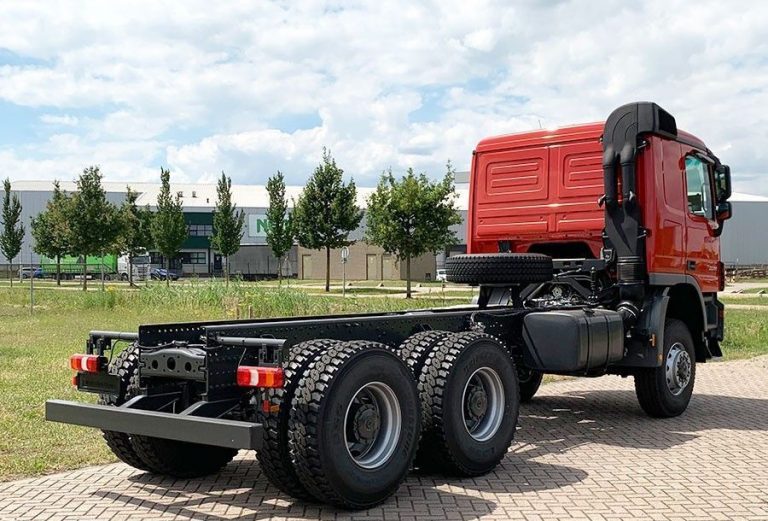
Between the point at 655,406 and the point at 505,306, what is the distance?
1815 millimetres

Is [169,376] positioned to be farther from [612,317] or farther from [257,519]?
[612,317]

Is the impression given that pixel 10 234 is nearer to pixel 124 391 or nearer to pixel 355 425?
pixel 124 391

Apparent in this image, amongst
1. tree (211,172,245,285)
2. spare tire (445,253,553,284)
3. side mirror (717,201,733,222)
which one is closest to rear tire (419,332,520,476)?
spare tire (445,253,553,284)

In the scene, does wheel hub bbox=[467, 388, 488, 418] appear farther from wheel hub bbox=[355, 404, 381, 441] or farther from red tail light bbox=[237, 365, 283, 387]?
red tail light bbox=[237, 365, 283, 387]

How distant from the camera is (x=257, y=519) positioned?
535 cm

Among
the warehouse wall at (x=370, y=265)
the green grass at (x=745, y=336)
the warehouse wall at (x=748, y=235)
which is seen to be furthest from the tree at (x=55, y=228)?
the warehouse wall at (x=748, y=235)

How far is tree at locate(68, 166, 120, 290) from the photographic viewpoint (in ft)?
144

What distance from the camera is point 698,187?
30.7 ft

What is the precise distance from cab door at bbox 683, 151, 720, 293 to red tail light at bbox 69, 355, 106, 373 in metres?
5.84

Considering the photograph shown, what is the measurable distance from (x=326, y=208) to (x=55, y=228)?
50.9ft

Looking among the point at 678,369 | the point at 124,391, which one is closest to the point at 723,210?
the point at 678,369

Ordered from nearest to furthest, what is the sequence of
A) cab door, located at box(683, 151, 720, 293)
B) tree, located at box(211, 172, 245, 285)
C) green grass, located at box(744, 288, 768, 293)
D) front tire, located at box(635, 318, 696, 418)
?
front tire, located at box(635, 318, 696, 418) < cab door, located at box(683, 151, 720, 293) < green grass, located at box(744, 288, 768, 293) < tree, located at box(211, 172, 245, 285)

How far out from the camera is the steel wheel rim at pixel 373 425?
556cm

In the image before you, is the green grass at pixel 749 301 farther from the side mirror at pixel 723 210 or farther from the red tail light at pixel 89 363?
the red tail light at pixel 89 363
